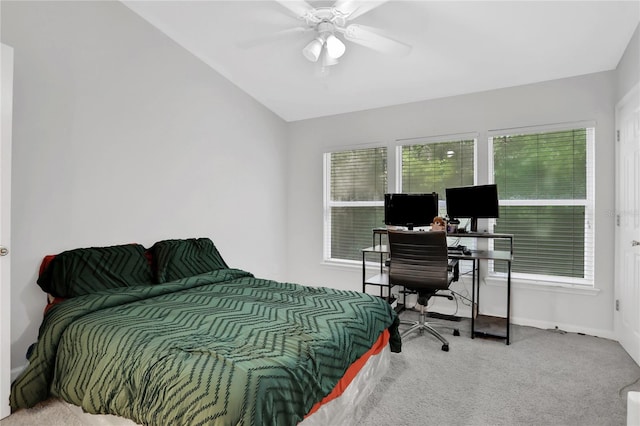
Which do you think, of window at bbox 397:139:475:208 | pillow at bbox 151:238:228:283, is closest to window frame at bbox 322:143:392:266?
window at bbox 397:139:475:208

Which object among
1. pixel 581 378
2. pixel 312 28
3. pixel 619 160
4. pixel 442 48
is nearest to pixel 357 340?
pixel 581 378

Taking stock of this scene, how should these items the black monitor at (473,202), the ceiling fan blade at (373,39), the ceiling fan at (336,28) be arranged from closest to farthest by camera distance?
the ceiling fan at (336,28)
the ceiling fan blade at (373,39)
the black monitor at (473,202)

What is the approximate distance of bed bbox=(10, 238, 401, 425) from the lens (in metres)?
1.31

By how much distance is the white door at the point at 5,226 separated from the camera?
6.53 ft

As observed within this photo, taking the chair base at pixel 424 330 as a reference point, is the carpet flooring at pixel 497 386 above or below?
below

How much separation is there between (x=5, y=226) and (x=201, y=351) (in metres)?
1.51

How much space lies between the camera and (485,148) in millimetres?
3721

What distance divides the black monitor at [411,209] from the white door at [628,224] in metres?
1.54

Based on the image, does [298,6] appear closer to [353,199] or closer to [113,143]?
[113,143]

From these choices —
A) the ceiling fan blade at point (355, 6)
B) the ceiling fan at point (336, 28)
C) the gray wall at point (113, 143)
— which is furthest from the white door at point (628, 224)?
the gray wall at point (113, 143)

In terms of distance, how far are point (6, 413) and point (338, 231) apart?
3577mm

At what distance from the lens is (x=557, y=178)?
3436mm

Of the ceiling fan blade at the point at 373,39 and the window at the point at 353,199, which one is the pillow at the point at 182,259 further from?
the ceiling fan blade at the point at 373,39

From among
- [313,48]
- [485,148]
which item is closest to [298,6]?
[313,48]
